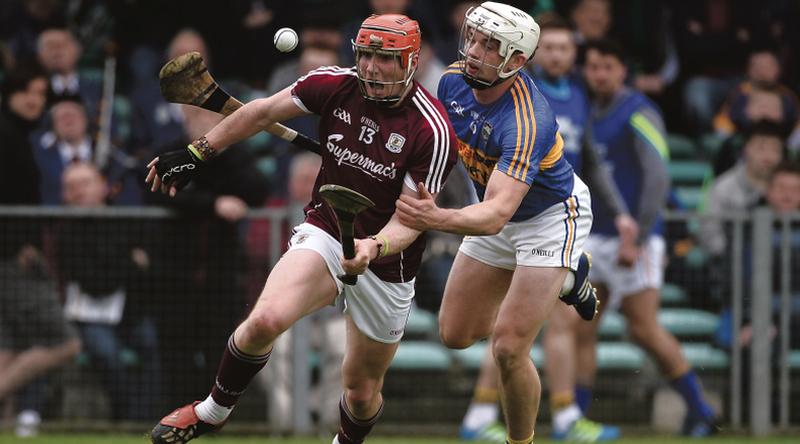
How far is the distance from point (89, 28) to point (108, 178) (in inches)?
98.8

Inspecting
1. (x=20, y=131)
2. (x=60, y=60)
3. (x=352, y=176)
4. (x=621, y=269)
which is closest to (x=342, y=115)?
(x=352, y=176)

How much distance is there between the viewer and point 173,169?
714cm

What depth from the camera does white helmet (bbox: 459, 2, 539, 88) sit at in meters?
7.20

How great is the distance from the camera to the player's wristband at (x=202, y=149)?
721 cm

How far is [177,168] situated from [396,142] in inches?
40.0

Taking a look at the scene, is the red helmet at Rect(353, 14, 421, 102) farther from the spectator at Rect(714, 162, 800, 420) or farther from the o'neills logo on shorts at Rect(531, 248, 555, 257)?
the spectator at Rect(714, 162, 800, 420)

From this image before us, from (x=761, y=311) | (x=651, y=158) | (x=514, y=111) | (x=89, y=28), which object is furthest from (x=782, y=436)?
(x=89, y=28)

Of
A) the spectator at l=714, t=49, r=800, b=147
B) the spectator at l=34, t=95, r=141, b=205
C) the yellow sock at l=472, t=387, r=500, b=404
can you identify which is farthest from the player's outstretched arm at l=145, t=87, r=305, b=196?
the spectator at l=714, t=49, r=800, b=147

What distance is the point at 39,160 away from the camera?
11.1m

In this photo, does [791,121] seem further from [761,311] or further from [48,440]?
[48,440]

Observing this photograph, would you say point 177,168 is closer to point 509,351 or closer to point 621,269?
point 509,351

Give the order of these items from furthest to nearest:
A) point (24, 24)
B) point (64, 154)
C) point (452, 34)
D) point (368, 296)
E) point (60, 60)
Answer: point (452, 34) → point (24, 24) → point (60, 60) → point (64, 154) → point (368, 296)

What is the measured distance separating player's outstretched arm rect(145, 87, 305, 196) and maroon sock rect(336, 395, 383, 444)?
1456 millimetres

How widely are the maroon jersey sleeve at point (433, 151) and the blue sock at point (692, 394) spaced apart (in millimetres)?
3556
